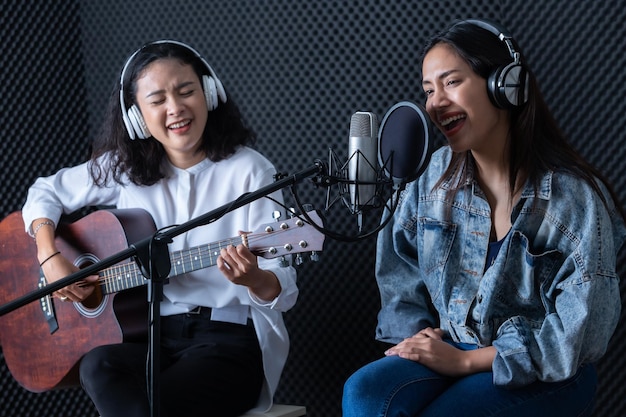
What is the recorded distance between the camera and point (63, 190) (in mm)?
2729

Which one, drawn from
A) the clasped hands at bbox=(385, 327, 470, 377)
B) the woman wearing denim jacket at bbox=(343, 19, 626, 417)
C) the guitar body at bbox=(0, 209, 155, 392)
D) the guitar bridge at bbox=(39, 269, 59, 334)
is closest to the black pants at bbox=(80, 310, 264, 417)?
the guitar body at bbox=(0, 209, 155, 392)

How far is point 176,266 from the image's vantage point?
86.9 inches

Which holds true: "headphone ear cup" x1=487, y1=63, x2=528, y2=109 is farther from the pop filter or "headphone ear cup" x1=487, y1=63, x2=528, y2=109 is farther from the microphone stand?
the microphone stand

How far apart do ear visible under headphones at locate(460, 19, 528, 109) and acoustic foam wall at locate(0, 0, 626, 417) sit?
612mm

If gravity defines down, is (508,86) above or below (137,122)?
above

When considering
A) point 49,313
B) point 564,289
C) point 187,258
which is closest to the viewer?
point 564,289

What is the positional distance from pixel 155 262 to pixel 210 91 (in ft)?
3.02

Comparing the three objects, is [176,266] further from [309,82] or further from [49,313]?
[309,82]

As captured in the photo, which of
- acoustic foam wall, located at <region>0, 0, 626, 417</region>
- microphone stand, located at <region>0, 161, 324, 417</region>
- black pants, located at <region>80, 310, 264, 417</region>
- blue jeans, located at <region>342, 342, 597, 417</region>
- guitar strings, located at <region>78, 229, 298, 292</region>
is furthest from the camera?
acoustic foam wall, located at <region>0, 0, 626, 417</region>

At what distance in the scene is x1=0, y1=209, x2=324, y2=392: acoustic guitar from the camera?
2.43 meters

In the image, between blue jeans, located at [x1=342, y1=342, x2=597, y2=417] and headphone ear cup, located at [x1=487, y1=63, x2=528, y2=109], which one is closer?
blue jeans, located at [x1=342, y1=342, x2=597, y2=417]

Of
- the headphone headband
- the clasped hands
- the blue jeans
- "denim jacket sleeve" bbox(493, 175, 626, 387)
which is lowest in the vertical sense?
the blue jeans

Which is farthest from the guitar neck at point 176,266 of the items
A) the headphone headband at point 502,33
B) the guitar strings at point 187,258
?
the headphone headband at point 502,33

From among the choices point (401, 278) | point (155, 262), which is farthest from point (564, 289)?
point (155, 262)
